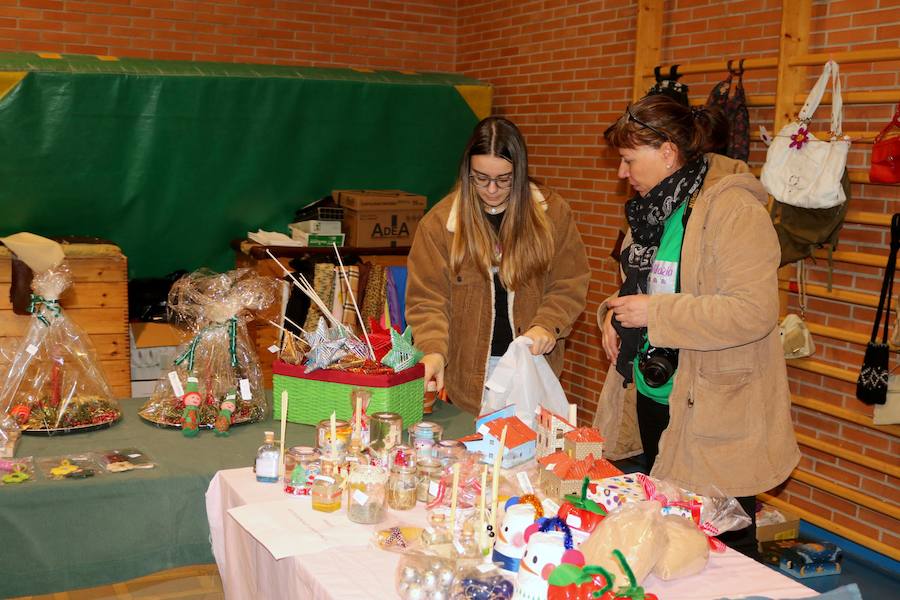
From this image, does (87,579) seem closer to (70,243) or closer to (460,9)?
(70,243)

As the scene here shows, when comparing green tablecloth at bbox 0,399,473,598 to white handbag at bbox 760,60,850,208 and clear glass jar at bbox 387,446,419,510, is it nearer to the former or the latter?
clear glass jar at bbox 387,446,419,510

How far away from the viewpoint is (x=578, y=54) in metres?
5.49

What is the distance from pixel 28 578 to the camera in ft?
6.91

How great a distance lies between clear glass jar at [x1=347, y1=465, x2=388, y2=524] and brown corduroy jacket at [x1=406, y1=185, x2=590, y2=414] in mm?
981

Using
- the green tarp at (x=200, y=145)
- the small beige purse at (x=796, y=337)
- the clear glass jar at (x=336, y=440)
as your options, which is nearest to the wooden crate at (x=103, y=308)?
the green tarp at (x=200, y=145)

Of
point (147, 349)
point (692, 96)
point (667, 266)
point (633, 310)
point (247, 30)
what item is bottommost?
point (147, 349)

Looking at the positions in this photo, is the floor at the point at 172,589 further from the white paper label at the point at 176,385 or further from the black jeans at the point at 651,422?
the black jeans at the point at 651,422

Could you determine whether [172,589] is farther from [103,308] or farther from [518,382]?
[103,308]

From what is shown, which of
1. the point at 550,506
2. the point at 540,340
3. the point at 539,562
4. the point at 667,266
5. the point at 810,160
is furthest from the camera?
the point at 810,160

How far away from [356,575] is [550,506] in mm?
438

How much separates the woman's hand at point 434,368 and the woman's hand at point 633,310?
0.63 meters

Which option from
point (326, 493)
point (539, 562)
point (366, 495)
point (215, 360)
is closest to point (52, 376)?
point (215, 360)

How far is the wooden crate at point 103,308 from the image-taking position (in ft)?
15.3

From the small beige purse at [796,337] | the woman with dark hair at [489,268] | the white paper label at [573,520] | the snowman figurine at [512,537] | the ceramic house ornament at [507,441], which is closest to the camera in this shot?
the snowman figurine at [512,537]
